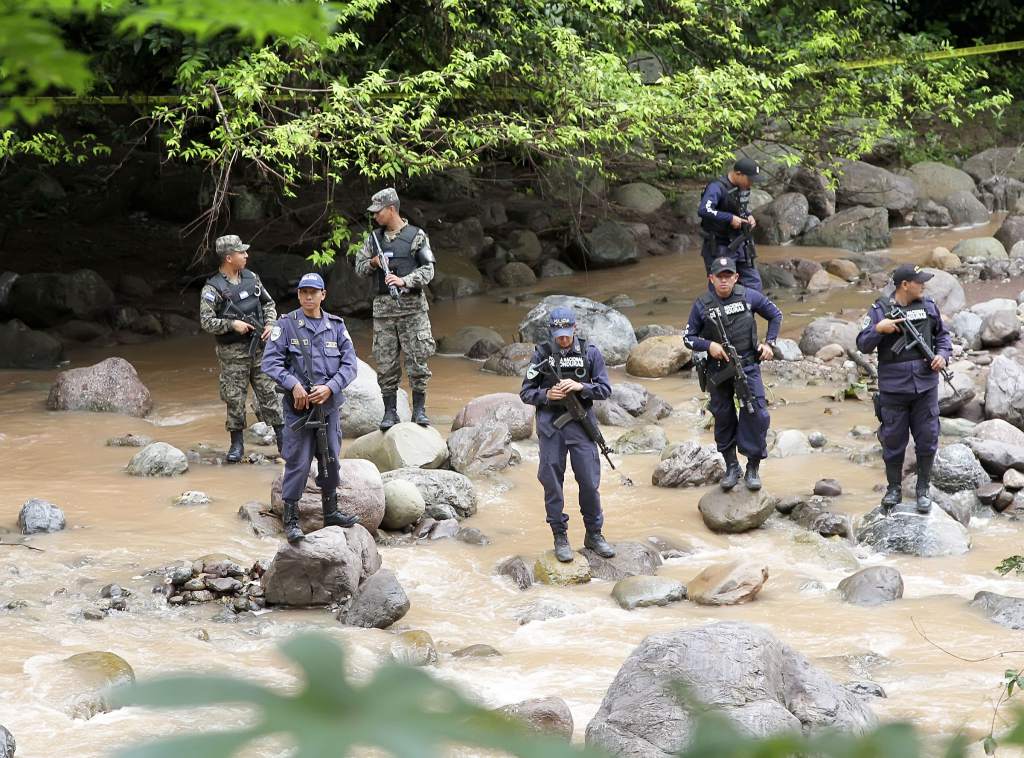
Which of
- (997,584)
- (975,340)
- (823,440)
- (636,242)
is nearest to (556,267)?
(636,242)

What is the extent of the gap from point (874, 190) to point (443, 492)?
52.0 ft

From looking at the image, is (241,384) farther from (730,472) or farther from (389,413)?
(730,472)

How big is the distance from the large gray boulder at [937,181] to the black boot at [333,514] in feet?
59.1

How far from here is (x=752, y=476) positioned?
9.88m

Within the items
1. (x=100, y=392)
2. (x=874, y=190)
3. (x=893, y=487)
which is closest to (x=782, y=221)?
(x=874, y=190)

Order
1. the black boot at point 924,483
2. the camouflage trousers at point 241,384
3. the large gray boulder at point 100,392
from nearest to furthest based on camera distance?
1. the black boot at point 924,483
2. the camouflage trousers at point 241,384
3. the large gray boulder at point 100,392

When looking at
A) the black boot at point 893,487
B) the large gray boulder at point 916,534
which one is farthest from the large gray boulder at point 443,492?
the black boot at point 893,487

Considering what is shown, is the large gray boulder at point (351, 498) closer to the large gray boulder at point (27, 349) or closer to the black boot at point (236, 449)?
the black boot at point (236, 449)

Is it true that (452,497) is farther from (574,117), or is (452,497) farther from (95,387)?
(574,117)

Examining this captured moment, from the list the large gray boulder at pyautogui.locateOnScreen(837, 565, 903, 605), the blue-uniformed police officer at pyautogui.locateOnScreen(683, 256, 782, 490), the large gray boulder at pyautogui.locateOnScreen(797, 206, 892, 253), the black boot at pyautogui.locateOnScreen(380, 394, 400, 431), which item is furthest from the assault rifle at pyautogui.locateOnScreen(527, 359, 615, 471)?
the large gray boulder at pyautogui.locateOnScreen(797, 206, 892, 253)

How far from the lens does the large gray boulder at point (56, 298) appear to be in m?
16.8

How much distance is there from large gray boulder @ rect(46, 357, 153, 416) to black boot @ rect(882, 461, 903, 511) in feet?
24.8

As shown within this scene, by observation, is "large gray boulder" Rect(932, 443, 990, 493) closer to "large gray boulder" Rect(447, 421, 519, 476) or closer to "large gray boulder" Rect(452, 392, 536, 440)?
"large gray boulder" Rect(447, 421, 519, 476)

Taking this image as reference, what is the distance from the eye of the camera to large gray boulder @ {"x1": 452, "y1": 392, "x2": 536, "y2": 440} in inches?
463
